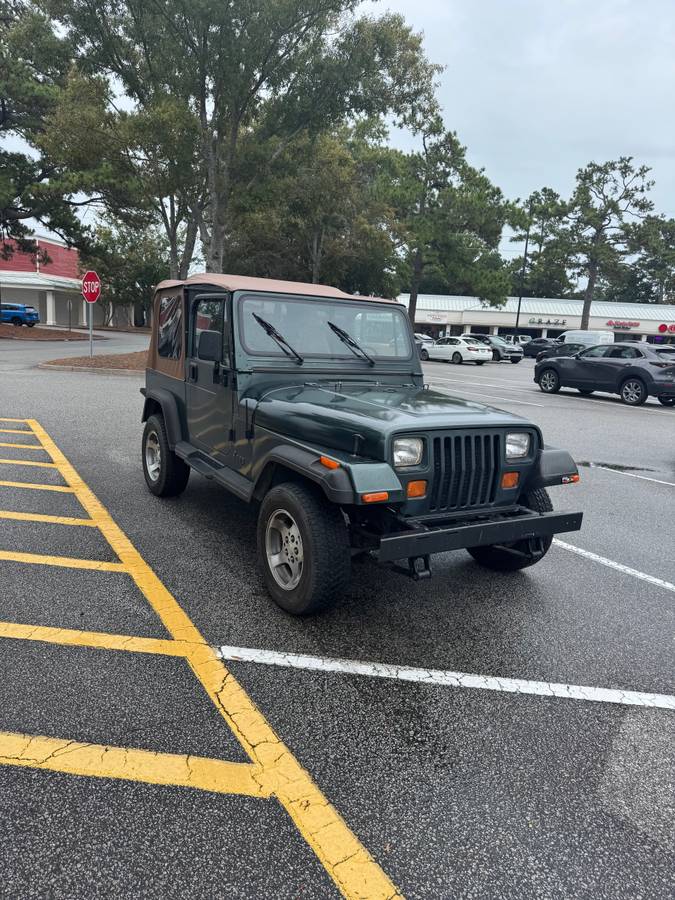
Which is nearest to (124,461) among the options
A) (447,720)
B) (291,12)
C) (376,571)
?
(376,571)

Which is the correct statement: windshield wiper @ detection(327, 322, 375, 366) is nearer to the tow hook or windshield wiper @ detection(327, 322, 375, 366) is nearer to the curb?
the tow hook

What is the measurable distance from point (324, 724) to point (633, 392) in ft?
54.4

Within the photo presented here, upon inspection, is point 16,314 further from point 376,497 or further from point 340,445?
point 376,497

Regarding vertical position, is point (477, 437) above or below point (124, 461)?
above

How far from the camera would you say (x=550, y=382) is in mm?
18906

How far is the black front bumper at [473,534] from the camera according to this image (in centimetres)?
313

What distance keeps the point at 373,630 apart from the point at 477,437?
1.27 meters

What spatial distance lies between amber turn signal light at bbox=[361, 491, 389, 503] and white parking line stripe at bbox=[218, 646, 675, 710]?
87 cm

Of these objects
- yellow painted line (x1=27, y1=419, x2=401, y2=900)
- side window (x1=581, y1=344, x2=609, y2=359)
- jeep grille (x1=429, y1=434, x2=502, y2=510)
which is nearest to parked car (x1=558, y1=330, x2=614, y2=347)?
side window (x1=581, y1=344, x2=609, y2=359)

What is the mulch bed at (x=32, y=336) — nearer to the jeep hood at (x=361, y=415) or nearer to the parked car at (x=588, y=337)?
the parked car at (x=588, y=337)

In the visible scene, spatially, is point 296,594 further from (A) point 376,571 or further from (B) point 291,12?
(B) point 291,12

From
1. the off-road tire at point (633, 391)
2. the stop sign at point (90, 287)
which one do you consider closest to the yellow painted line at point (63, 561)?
the stop sign at point (90, 287)

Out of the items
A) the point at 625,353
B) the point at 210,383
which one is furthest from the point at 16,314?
the point at 210,383

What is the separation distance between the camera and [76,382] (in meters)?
14.6
